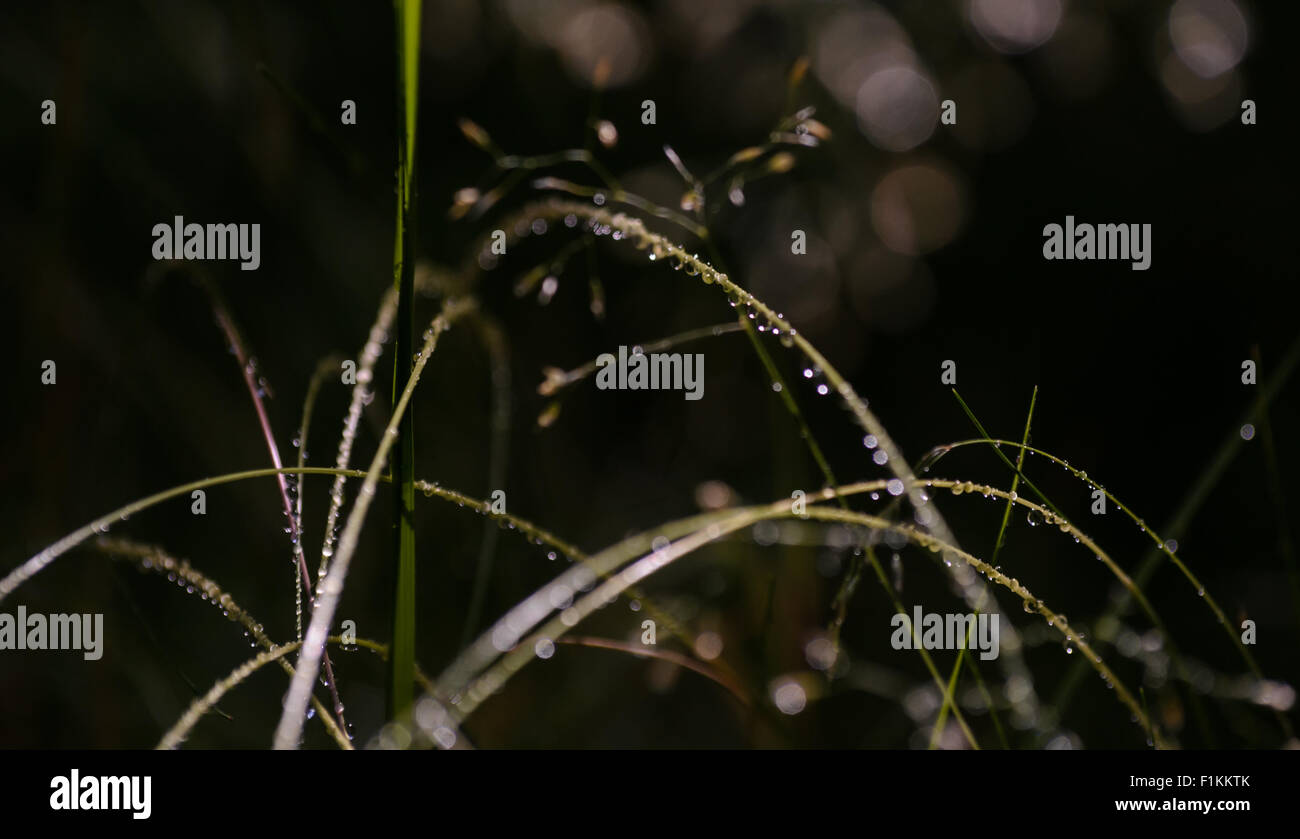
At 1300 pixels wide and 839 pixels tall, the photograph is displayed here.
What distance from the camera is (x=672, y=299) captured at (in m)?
1.30

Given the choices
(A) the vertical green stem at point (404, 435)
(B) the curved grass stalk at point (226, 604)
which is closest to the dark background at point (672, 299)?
(B) the curved grass stalk at point (226, 604)

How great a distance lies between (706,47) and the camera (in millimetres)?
1290

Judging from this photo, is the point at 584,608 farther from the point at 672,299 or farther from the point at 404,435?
the point at 672,299

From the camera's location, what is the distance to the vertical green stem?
1.29 feet

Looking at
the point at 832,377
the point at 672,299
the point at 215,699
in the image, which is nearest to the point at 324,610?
the point at 215,699

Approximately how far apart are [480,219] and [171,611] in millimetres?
650

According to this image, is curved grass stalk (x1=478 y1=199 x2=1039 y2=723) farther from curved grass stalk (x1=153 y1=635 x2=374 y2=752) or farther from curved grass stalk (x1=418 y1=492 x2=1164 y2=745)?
curved grass stalk (x1=153 y1=635 x2=374 y2=752)

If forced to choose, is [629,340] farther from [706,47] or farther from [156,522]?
[156,522]

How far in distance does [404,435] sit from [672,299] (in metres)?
0.92

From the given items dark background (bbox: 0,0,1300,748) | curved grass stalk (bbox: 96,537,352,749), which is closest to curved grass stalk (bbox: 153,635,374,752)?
curved grass stalk (bbox: 96,537,352,749)

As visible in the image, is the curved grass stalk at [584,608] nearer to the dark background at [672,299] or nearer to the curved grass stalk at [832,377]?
the curved grass stalk at [832,377]

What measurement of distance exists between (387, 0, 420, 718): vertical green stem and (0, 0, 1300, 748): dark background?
67 centimetres
